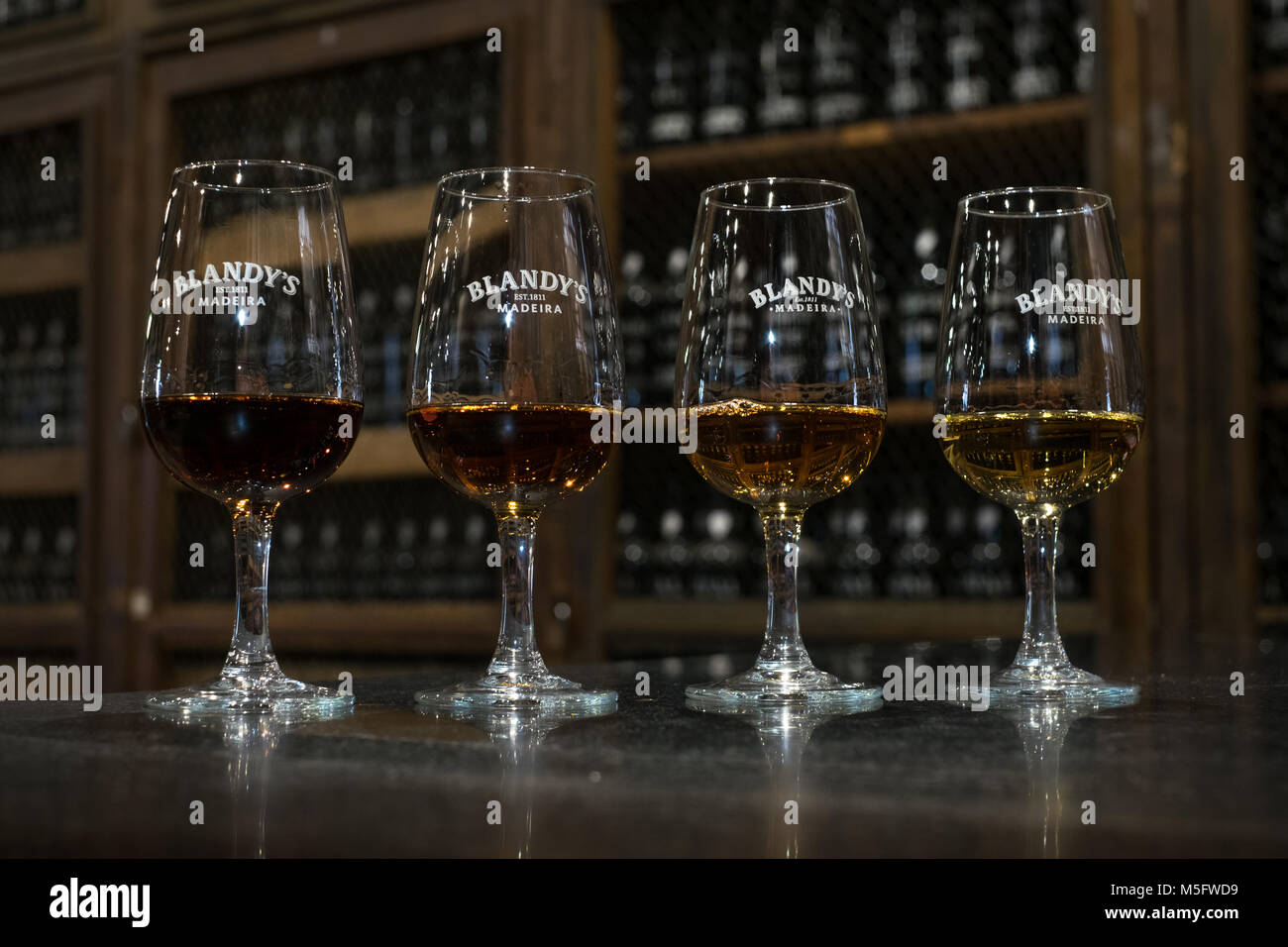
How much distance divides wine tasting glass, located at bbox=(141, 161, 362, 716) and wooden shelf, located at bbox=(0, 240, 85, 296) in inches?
113

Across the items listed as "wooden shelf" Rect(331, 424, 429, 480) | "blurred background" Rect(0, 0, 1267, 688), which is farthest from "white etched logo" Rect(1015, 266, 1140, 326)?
"wooden shelf" Rect(331, 424, 429, 480)

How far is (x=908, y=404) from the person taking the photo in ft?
8.70

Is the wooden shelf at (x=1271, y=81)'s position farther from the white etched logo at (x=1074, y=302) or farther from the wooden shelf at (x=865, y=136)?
the white etched logo at (x=1074, y=302)

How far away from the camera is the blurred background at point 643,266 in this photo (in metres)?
2.33

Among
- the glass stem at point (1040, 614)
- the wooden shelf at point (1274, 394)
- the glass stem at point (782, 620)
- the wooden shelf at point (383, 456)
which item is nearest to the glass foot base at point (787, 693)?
the glass stem at point (782, 620)

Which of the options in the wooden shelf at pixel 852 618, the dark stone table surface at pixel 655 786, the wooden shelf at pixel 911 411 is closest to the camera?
the dark stone table surface at pixel 655 786

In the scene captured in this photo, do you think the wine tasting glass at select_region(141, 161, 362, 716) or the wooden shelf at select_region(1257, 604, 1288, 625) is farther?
the wooden shelf at select_region(1257, 604, 1288, 625)

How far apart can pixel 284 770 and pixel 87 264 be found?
127 inches

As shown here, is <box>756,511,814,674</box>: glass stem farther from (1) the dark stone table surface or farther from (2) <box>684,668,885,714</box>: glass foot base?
(1) the dark stone table surface

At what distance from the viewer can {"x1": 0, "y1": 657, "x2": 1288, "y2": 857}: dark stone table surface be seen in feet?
1.28

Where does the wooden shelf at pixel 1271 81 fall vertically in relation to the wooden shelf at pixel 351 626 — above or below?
above

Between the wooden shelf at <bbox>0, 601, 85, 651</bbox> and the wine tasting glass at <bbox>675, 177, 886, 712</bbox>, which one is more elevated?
the wine tasting glass at <bbox>675, 177, 886, 712</bbox>

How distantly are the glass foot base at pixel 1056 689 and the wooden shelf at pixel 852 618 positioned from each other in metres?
1.55
